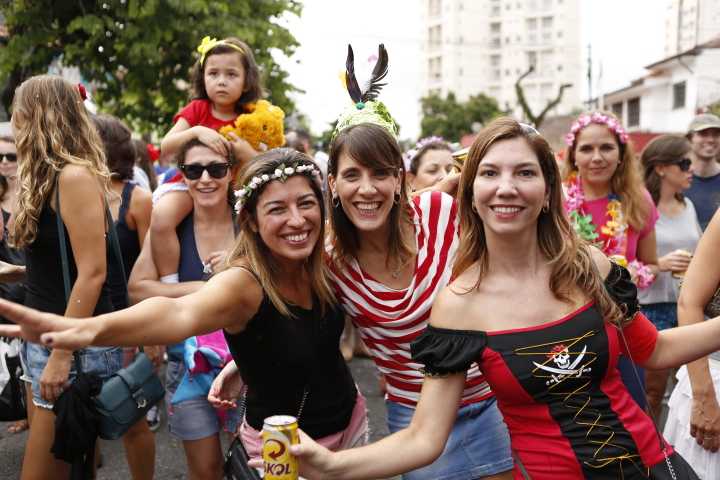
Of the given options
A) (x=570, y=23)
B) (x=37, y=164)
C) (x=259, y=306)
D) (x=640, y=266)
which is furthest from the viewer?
(x=570, y=23)

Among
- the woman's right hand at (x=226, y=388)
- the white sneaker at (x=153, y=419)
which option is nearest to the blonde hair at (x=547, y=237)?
the woman's right hand at (x=226, y=388)

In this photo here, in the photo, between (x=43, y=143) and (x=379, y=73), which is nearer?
(x=43, y=143)

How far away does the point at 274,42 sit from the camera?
1066cm

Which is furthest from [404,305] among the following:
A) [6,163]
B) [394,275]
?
[6,163]

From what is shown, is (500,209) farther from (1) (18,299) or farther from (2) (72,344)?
Answer: (1) (18,299)

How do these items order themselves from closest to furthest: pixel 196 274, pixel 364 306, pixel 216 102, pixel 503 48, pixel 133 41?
pixel 364 306 < pixel 196 274 < pixel 216 102 < pixel 133 41 < pixel 503 48

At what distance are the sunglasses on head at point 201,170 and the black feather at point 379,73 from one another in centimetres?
100

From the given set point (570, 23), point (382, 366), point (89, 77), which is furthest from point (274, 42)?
point (570, 23)

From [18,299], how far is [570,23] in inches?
3835

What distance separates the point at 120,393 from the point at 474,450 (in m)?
1.65

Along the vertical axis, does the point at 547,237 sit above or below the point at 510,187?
below

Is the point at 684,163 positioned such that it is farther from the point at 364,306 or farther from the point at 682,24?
the point at 682,24

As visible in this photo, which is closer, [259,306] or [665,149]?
[259,306]

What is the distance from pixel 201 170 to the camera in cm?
347
